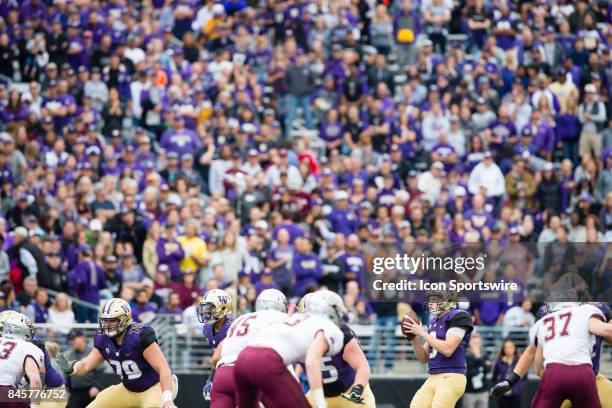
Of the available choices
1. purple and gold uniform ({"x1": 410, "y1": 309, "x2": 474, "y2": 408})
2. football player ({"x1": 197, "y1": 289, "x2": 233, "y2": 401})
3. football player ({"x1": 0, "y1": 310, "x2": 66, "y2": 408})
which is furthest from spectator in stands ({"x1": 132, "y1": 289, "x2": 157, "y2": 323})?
purple and gold uniform ({"x1": 410, "y1": 309, "x2": 474, "y2": 408})

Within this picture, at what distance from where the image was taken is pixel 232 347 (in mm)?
12766

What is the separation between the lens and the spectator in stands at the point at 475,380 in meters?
18.1

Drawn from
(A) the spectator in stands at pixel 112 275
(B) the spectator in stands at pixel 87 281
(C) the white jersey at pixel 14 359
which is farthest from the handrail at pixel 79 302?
(C) the white jersey at pixel 14 359

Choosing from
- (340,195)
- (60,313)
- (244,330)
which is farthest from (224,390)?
(340,195)

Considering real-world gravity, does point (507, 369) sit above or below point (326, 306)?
below

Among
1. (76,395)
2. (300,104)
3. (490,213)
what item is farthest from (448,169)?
(76,395)

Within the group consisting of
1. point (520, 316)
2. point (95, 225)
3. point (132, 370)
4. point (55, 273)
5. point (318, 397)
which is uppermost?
point (318, 397)

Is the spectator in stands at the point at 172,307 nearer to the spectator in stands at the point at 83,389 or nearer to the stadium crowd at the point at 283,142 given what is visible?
the stadium crowd at the point at 283,142

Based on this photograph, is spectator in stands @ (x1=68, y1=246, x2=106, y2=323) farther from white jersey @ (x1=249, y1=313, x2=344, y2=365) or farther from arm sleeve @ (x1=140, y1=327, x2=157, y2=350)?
white jersey @ (x1=249, y1=313, x2=344, y2=365)

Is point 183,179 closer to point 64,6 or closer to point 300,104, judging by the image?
point 300,104

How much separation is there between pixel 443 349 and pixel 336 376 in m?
1.14

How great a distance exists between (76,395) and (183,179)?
17.9 feet

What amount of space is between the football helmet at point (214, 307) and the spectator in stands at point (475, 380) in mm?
4968

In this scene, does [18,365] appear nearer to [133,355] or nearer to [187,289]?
[133,355]
